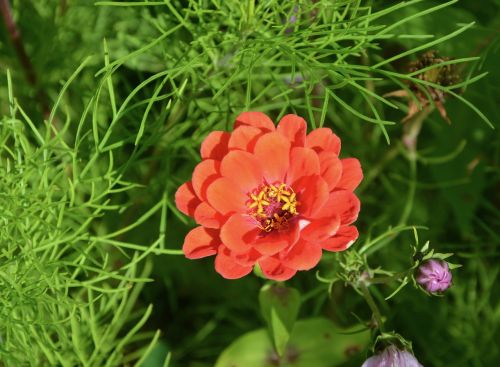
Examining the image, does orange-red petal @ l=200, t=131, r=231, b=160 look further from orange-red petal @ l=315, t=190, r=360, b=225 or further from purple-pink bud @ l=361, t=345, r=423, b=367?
purple-pink bud @ l=361, t=345, r=423, b=367

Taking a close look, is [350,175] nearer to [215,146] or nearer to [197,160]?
[215,146]

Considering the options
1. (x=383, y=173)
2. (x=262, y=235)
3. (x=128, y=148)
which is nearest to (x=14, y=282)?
(x=262, y=235)

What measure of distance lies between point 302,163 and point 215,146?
0.09m

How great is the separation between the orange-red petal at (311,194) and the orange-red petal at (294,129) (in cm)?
4

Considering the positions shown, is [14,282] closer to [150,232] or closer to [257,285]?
[150,232]

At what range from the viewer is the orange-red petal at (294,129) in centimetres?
66

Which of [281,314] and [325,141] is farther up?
[325,141]

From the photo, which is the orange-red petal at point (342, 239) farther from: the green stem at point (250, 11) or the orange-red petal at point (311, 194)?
the green stem at point (250, 11)

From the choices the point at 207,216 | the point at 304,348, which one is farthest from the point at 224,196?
the point at 304,348

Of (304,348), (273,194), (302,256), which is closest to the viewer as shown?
(302,256)

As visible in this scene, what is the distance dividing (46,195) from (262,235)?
0.83 feet

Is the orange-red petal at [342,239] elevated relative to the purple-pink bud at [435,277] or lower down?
elevated

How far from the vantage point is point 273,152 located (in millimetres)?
661

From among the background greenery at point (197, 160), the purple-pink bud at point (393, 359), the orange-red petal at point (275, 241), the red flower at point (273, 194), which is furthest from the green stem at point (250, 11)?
the purple-pink bud at point (393, 359)
